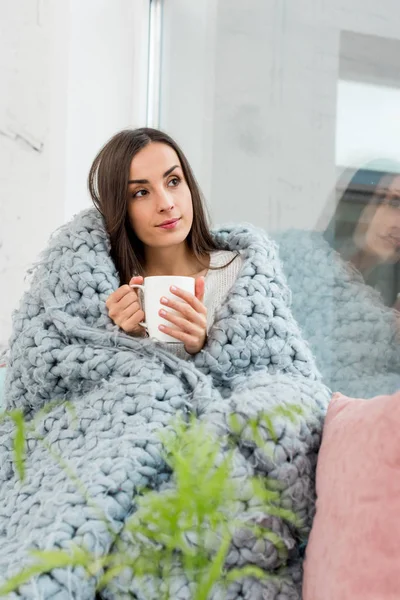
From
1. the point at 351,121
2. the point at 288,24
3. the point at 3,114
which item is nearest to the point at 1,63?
the point at 3,114

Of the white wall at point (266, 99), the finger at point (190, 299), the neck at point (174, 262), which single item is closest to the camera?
the finger at point (190, 299)

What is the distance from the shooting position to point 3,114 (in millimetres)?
1996

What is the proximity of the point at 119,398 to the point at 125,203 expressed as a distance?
16.5 inches

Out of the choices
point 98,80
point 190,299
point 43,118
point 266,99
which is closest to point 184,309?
point 190,299

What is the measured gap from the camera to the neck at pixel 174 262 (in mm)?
1338

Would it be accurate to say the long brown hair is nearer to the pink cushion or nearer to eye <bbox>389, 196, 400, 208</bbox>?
eye <bbox>389, 196, 400, 208</bbox>

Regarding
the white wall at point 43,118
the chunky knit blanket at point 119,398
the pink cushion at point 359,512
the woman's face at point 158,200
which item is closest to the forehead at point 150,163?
the woman's face at point 158,200

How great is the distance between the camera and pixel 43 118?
203 centimetres

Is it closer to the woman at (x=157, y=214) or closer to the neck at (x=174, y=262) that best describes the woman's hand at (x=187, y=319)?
the woman at (x=157, y=214)

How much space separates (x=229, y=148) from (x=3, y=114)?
0.66 meters

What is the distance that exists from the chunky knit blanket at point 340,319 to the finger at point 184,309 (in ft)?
0.92

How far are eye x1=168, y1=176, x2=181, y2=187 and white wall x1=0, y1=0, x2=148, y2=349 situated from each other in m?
0.81

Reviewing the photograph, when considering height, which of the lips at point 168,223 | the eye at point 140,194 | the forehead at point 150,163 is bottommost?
the lips at point 168,223

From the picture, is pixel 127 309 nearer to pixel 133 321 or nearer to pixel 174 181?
pixel 133 321
